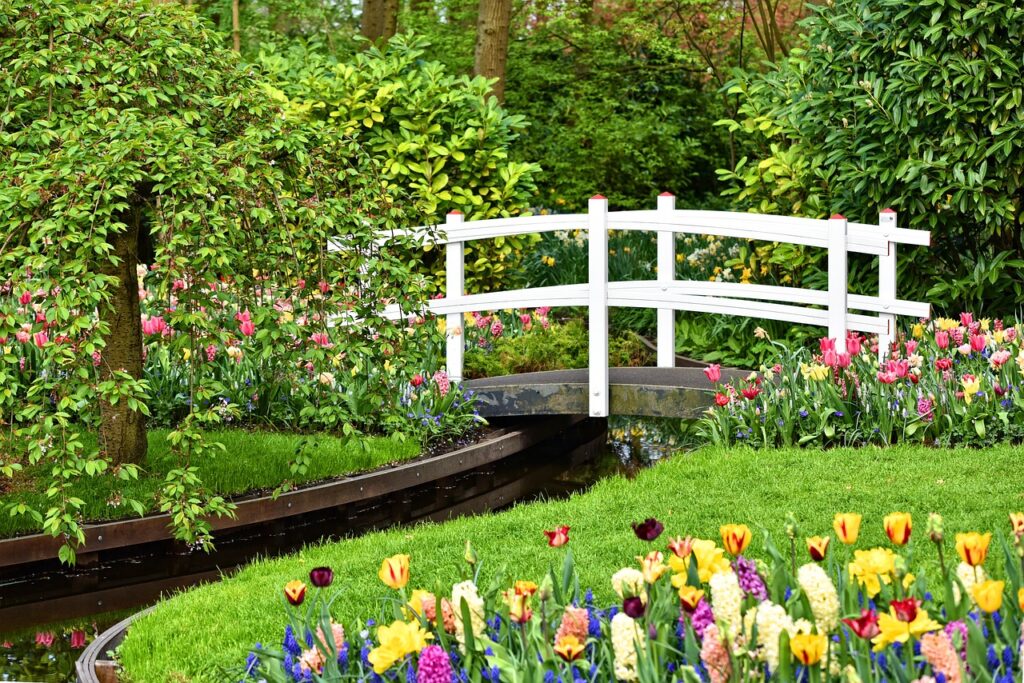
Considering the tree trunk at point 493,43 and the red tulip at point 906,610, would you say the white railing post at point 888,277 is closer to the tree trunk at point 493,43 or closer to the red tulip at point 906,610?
the red tulip at point 906,610

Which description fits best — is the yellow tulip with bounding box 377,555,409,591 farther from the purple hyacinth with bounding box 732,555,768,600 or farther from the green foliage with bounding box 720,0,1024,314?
the green foliage with bounding box 720,0,1024,314

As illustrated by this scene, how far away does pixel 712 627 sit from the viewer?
289 centimetres

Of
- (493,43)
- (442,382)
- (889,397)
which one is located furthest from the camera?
(493,43)

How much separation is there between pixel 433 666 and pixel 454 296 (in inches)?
207

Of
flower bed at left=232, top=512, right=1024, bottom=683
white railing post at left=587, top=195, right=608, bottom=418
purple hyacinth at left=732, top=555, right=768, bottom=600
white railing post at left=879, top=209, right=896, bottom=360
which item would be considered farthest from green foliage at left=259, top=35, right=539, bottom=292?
purple hyacinth at left=732, top=555, right=768, bottom=600

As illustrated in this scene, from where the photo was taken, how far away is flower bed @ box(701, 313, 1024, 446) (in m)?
6.68

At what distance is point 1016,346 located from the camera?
7.16 meters

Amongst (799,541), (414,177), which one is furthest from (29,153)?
(414,177)

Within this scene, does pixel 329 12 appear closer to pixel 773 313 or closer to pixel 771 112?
pixel 771 112

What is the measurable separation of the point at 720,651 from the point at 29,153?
4078mm

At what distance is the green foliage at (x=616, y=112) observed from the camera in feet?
47.8

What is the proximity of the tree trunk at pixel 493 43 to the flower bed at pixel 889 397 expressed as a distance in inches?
240

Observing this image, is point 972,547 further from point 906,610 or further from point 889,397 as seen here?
point 889,397

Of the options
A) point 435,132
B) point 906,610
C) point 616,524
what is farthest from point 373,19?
point 906,610
